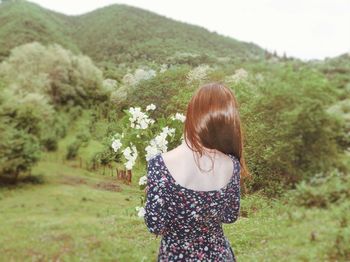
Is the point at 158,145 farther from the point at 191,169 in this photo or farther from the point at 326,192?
the point at 326,192

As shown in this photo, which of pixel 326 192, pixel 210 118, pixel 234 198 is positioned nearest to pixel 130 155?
pixel 234 198

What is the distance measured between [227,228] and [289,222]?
997mm

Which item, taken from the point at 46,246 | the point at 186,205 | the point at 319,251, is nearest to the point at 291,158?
the point at 319,251

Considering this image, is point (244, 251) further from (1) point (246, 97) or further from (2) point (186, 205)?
(2) point (186, 205)

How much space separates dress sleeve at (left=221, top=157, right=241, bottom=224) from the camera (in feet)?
5.67

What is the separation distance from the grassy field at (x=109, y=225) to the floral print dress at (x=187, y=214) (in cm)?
155

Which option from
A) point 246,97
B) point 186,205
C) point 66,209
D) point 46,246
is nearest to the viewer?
point 186,205

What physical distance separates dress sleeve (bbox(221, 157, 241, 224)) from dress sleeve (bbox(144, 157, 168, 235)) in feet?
0.72

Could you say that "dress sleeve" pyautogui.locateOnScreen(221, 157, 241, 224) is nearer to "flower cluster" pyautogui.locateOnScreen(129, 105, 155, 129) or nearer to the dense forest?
the dense forest

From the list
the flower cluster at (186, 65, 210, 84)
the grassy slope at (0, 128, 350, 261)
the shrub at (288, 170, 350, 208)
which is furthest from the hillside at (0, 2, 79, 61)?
the flower cluster at (186, 65, 210, 84)

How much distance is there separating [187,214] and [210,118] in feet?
1.03

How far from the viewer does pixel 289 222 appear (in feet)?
18.4

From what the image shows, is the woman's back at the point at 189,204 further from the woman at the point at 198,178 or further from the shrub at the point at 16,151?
the shrub at the point at 16,151

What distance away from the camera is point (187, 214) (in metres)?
1.69
